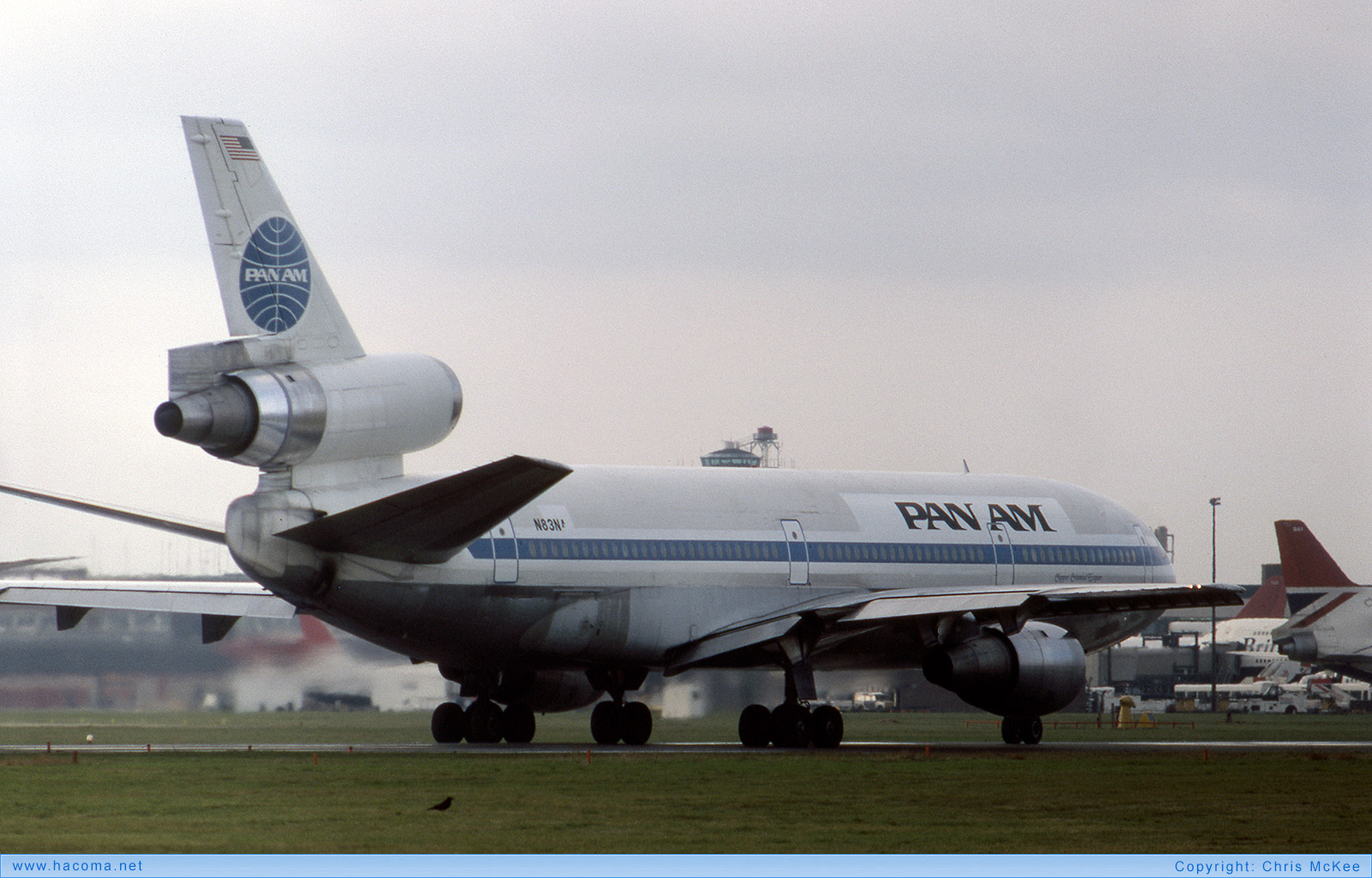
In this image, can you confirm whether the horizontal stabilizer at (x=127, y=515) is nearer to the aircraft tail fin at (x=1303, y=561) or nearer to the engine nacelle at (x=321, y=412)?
the engine nacelle at (x=321, y=412)

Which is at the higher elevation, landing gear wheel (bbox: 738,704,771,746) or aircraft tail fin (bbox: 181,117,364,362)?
aircraft tail fin (bbox: 181,117,364,362)

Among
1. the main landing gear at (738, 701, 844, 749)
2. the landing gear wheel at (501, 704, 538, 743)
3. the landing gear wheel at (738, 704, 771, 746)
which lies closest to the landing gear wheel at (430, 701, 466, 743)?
the landing gear wheel at (501, 704, 538, 743)

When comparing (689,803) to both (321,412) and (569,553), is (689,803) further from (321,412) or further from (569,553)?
(569,553)

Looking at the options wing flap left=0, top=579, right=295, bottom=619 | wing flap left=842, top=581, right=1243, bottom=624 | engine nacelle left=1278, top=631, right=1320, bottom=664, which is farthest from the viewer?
engine nacelle left=1278, top=631, right=1320, bottom=664

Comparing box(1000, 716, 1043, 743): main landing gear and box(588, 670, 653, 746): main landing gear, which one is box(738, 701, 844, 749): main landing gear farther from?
box(1000, 716, 1043, 743): main landing gear

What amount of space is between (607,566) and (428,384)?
21.9 feet

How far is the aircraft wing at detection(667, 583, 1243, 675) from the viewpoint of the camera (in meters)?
28.8

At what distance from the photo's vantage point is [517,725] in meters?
31.9

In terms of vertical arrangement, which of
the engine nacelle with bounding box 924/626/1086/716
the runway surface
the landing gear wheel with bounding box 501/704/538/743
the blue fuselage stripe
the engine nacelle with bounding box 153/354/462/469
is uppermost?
the engine nacelle with bounding box 153/354/462/469

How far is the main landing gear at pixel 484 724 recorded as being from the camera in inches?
1254

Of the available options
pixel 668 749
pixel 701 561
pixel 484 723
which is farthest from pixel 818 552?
pixel 484 723

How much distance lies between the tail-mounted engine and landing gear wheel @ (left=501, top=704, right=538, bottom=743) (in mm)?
8182

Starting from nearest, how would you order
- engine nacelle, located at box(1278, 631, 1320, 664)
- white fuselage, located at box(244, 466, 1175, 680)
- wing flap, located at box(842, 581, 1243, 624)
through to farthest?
Result: white fuselage, located at box(244, 466, 1175, 680) → wing flap, located at box(842, 581, 1243, 624) → engine nacelle, located at box(1278, 631, 1320, 664)

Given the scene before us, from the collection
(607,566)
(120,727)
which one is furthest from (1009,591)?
(120,727)
